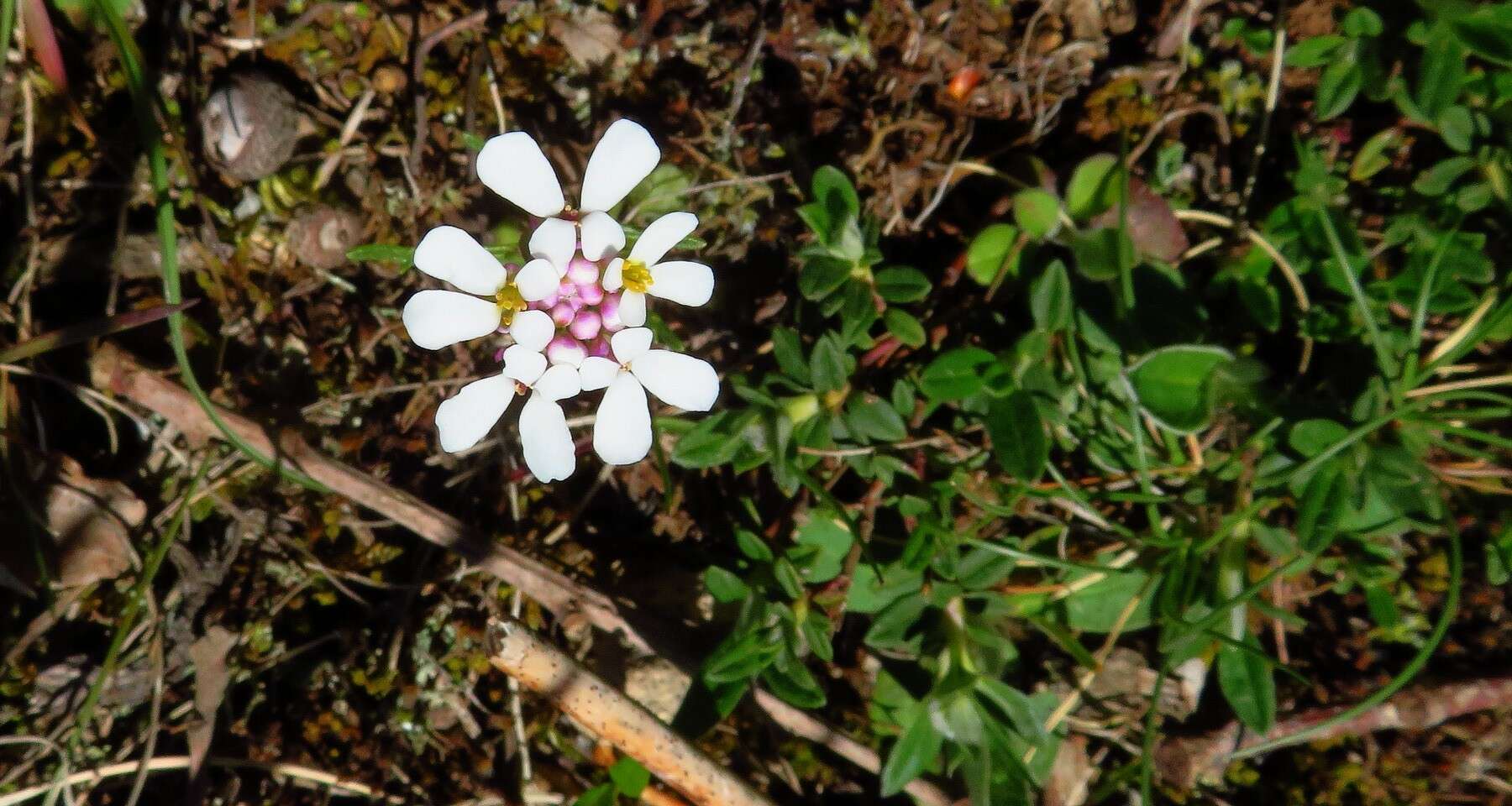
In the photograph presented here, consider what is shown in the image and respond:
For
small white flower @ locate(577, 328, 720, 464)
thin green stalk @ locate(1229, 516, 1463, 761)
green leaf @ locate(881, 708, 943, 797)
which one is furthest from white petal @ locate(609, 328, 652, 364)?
thin green stalk @ locate(1229, 516, 1463, 761)

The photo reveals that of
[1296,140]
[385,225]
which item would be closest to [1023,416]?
[1296,140]

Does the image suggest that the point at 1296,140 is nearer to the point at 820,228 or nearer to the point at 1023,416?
the point at 1023,416

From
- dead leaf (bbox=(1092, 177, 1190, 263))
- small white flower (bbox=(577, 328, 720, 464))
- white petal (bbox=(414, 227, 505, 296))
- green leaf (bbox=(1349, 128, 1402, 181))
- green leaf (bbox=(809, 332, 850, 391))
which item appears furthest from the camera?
green leaf (bbox=(1349, 128, 1402, 181))

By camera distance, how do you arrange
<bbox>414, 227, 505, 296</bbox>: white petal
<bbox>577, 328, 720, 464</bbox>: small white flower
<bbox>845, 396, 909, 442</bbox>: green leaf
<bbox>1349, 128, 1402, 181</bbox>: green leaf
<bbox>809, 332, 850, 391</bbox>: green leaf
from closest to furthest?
<bbox>414, 227, 505, 296</bbox>: white petal
<bbox>577, 328, 720, 464</bbox>: small white flower
<bbox>809, 332, 850, 391</bbox>: green leaf
<bbox>845, 396, 909, 442</bbox>: green leaf
<bbox>1349, 128, 1402, 181</bbox>: green leaf

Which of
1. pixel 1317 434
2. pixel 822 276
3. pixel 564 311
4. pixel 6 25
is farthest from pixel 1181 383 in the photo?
pixel 6 25

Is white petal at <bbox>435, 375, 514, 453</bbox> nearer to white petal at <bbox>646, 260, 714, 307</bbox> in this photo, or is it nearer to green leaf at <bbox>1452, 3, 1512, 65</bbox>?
white petal at <bbox>646, 260, 714, 307</bbox>

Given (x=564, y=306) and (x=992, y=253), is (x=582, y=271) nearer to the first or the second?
(x=564, y=306)

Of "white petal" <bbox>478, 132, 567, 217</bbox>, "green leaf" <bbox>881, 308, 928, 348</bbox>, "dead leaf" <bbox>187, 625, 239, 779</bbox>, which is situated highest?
"white petal" <bbox>478, 132, 567, 217</bbox>
